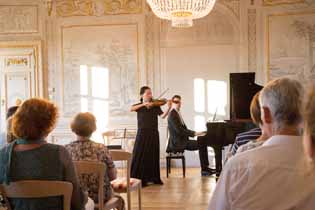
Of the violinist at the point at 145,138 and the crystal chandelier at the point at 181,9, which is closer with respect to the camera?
the crystal chandelier at the point at 181,9

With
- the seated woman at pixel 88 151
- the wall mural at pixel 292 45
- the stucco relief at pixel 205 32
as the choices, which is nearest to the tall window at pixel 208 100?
the stucco relief at pixel 205 32

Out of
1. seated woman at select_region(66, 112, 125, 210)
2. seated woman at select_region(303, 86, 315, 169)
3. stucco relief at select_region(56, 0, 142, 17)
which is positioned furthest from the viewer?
stucco relief at select_region(56, 0, 142, 17)

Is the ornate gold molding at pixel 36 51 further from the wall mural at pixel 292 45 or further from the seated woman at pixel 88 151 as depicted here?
the seated woman at pixel 88 151

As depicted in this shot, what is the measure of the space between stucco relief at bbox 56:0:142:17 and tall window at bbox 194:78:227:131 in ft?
6.40

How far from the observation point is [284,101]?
1.61 metres

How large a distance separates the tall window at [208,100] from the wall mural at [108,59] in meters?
1.25

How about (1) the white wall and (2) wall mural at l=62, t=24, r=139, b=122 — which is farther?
(2) wall mural at l=62, t=24, r=139, b=122

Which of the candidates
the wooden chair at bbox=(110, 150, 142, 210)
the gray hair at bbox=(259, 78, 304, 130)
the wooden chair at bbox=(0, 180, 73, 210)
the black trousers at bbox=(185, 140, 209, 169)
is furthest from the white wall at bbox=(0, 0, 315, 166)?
the gray hair at bbox=(259, 78, 304, 130)

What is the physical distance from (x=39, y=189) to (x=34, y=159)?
0.18 meters

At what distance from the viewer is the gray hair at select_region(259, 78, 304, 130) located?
159 centimetres

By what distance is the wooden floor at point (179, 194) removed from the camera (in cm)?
545

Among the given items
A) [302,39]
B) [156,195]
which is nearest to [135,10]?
[302,39]

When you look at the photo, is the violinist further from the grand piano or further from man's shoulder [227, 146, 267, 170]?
man's shoulder [227, 146, 267, 170]

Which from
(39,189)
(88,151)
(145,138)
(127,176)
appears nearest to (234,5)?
(145,138)
